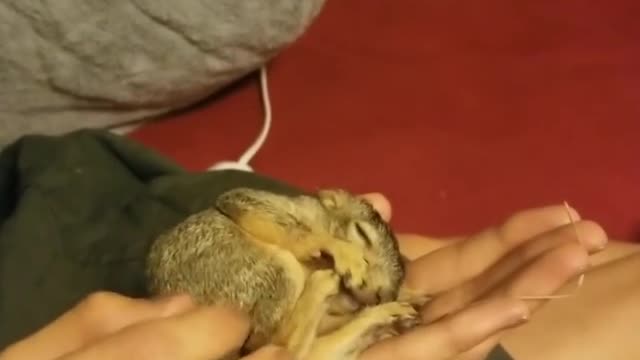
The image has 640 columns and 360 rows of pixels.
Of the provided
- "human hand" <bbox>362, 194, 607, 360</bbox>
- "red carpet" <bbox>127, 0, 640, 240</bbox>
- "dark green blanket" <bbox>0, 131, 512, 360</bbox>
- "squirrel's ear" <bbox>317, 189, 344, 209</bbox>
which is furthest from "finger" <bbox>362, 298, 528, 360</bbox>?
"red carpet" <bbox>127, 0, 640, 240</bbox>

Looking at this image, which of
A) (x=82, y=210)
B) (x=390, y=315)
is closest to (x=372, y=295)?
(x=390, y=315)

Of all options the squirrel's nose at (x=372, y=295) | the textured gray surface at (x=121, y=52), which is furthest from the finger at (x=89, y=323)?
the textured gray surface at (x=121, y=52)

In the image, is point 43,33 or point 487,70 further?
point 487,70

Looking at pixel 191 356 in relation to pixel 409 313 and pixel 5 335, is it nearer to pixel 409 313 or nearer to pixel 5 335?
pixel 409 313

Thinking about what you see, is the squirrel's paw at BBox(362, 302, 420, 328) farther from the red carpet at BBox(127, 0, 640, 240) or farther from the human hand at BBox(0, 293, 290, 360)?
the red carpet at BBox(127, 0, 640, 240)

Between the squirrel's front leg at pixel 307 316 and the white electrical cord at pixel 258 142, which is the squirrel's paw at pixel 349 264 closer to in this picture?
the squirrel's front leg at pixel 307 316


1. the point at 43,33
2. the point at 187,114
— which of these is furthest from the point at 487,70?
the point at 43,33
